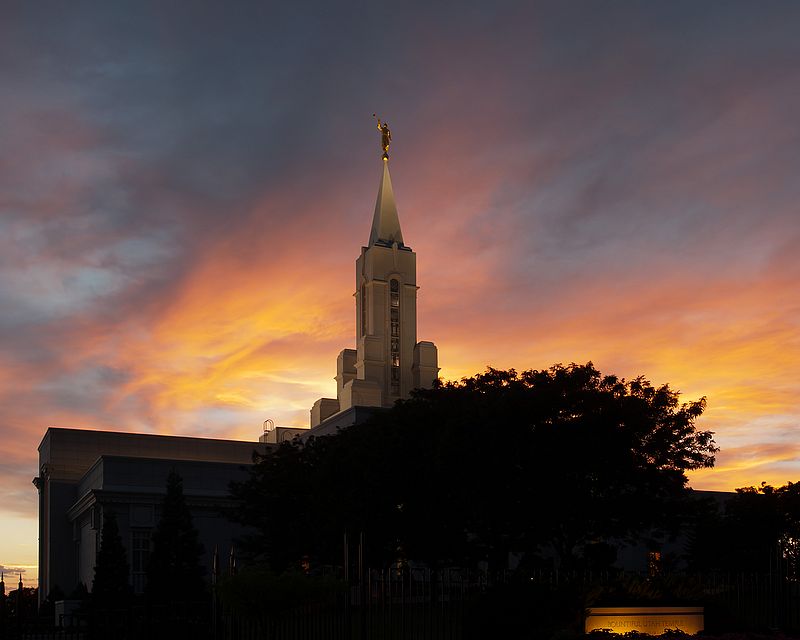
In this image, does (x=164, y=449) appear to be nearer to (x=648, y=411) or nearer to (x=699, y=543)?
(x=699, y=543)

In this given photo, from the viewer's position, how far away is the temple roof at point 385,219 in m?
124

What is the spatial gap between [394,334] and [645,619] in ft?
312

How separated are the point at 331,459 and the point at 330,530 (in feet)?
10.6

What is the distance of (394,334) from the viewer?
4737 inches

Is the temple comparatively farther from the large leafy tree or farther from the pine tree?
the large leafy tree

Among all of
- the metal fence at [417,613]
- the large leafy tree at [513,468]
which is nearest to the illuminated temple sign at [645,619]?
the metal fence at [417,613]

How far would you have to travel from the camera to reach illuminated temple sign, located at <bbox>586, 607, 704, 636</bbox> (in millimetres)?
24953

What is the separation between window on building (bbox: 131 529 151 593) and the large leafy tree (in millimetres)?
31922

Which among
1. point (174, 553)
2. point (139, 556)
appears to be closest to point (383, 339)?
point (139, 556)

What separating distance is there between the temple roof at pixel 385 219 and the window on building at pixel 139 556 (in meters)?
54.8

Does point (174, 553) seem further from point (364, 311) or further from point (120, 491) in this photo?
point (364, 311)

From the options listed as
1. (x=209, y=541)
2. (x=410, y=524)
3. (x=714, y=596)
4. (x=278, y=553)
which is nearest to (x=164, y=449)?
(x=209, y=541)

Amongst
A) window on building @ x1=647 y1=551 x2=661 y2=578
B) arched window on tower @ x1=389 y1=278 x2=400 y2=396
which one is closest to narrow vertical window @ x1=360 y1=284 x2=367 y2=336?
arched window on tower @ x1=389 y1=278 x2=400 y2=396

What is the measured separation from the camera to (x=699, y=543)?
63.0m
